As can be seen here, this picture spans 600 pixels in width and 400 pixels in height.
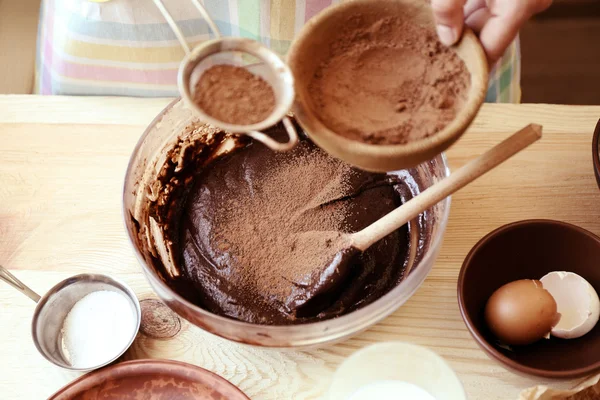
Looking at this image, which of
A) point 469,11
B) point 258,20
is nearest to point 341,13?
point 469,11

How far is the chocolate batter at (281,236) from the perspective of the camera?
1022 mm

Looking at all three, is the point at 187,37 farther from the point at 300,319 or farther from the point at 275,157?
the point at 300,319

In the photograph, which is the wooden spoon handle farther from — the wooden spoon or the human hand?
the human hand

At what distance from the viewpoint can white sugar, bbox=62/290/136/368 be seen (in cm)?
102

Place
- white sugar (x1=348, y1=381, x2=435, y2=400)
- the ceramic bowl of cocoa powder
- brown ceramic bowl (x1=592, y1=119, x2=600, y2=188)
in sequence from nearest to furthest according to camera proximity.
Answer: the ceramic bowl of cocoa powder < white sugar (x1=348, y1=381, x2=435, y2=400) < brown ceramic bowl (x1=592, y1=119, x2=600, y2=188)

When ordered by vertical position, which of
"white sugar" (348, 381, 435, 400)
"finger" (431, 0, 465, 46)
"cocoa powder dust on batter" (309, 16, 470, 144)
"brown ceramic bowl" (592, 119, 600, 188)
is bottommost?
"white sugar" (348, 381, 435, 400)

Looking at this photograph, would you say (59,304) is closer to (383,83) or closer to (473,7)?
(383,83)

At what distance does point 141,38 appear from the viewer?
1.60 meters

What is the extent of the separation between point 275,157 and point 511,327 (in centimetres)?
55

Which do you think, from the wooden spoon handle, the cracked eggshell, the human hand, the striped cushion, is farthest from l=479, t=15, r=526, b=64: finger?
the striped cushion

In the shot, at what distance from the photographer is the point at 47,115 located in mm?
1320

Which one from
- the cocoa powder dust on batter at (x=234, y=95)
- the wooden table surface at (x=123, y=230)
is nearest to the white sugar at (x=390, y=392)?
the wooden table surface at (x=123, y=230)

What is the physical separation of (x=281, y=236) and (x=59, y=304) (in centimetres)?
42

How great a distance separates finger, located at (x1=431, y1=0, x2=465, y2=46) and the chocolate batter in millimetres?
356
